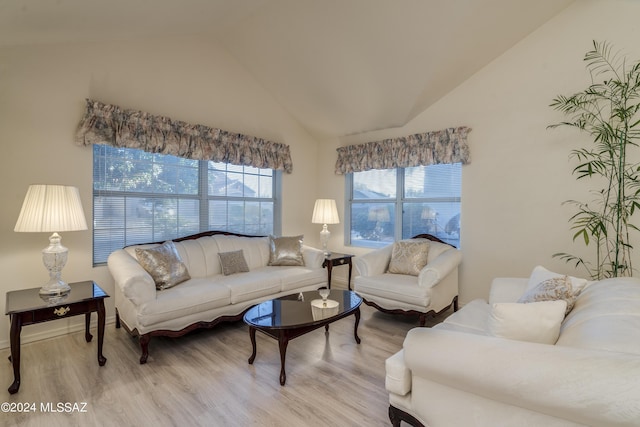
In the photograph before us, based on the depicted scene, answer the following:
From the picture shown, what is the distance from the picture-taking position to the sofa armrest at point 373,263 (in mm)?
3672

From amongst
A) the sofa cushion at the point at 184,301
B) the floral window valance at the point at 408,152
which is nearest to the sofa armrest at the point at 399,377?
the sofa cushion at the point at 184,301

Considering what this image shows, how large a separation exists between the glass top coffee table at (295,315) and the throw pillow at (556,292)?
130 centimetres

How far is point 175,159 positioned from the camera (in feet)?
12.6

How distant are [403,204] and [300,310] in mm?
2553

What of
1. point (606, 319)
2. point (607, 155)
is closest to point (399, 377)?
point (606, 319)

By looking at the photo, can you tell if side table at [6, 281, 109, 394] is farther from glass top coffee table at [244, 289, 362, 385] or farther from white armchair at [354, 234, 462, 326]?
white armchair at [354, 234, 462, 326]

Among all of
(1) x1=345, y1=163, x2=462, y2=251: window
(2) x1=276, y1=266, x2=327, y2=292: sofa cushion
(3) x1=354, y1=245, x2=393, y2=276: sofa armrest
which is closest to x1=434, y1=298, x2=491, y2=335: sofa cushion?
(3) x1=354, y1=245, x2=393, y2=276: sofa armrest

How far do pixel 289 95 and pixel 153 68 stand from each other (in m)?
1.76

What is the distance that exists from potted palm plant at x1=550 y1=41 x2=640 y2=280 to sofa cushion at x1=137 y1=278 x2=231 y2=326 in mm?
3385

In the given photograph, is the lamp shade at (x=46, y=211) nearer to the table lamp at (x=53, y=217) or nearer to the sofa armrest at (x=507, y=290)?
the table lamp at (x=53, y=217)

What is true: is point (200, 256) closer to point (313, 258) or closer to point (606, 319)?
point (313, 258)

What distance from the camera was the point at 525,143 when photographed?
136 inches

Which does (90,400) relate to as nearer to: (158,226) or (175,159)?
(158,226)

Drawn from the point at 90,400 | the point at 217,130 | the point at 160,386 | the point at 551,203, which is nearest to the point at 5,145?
the point at 217,130
